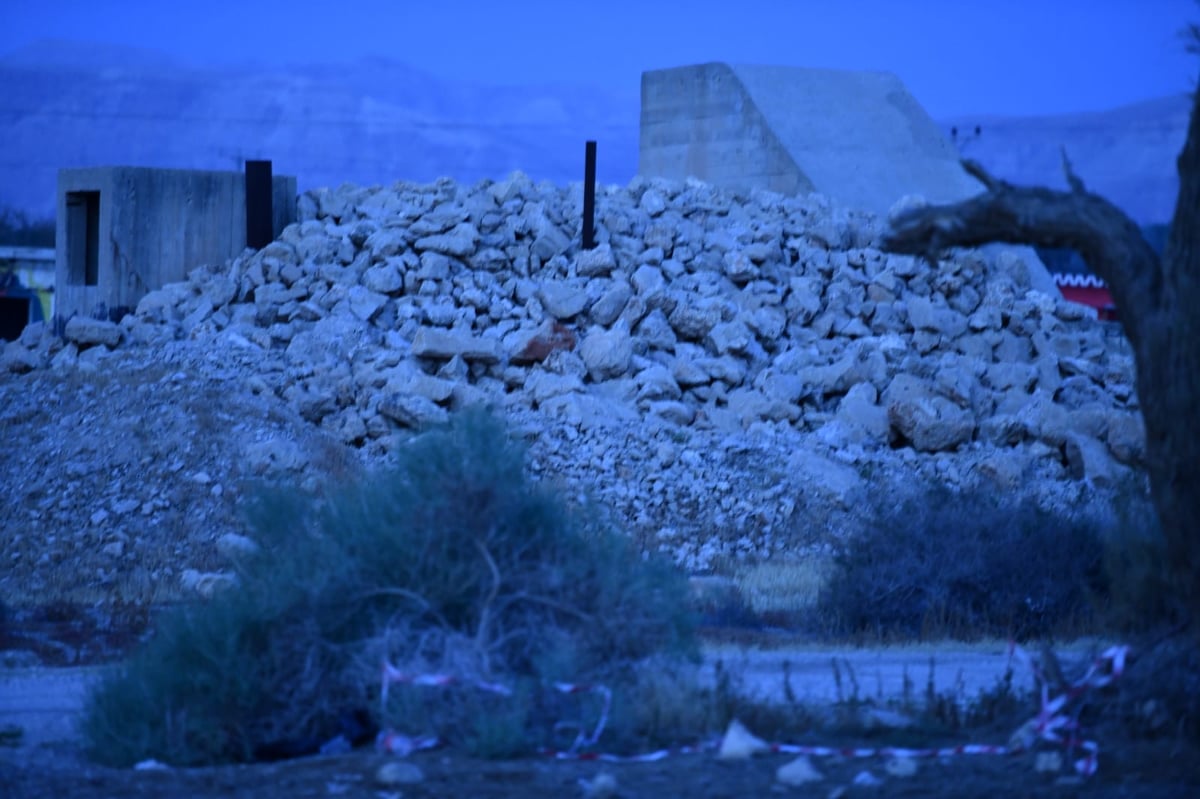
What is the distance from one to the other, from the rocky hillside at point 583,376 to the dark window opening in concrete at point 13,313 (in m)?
29.4

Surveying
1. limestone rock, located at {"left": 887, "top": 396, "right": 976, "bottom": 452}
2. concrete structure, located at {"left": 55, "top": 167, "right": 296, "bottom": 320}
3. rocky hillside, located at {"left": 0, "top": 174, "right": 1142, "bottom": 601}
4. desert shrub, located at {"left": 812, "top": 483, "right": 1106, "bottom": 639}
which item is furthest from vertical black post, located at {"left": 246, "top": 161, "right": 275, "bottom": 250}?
desert shrub, located at {"left": 812, "top": 483, "right": 1106, "bottom": 639}

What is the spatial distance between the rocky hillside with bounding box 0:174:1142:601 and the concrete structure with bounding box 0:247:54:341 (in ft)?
93.7

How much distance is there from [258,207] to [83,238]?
276 centimetres

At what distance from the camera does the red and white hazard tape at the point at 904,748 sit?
6230 mm

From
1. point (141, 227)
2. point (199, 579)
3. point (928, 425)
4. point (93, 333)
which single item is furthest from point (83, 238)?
point (928, 425)

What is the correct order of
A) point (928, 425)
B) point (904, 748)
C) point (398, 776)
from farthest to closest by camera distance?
point (928, 425) < point (904, 748) < point (398, 776)

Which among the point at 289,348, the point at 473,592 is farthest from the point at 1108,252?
the point at 289,348

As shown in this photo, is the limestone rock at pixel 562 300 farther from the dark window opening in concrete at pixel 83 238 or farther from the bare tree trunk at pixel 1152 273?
the bare tree trunk at pixel 1152 273

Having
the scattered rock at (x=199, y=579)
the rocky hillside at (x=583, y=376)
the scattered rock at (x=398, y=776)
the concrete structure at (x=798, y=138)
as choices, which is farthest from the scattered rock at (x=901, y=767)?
the concrete structure at (x=798, y=138)

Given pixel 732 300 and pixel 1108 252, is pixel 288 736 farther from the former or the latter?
pixel 732 300

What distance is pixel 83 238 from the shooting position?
21906mm

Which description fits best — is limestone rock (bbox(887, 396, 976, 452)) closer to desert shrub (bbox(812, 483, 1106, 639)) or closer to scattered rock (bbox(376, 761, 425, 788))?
desert shrub (bbox(812, 483, 1106, 639))

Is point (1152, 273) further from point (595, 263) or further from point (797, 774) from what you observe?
point (595, 263)

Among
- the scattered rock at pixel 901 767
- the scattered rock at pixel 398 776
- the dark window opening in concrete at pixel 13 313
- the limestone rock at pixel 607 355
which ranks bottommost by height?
the scattered rock at pixel 901 767
